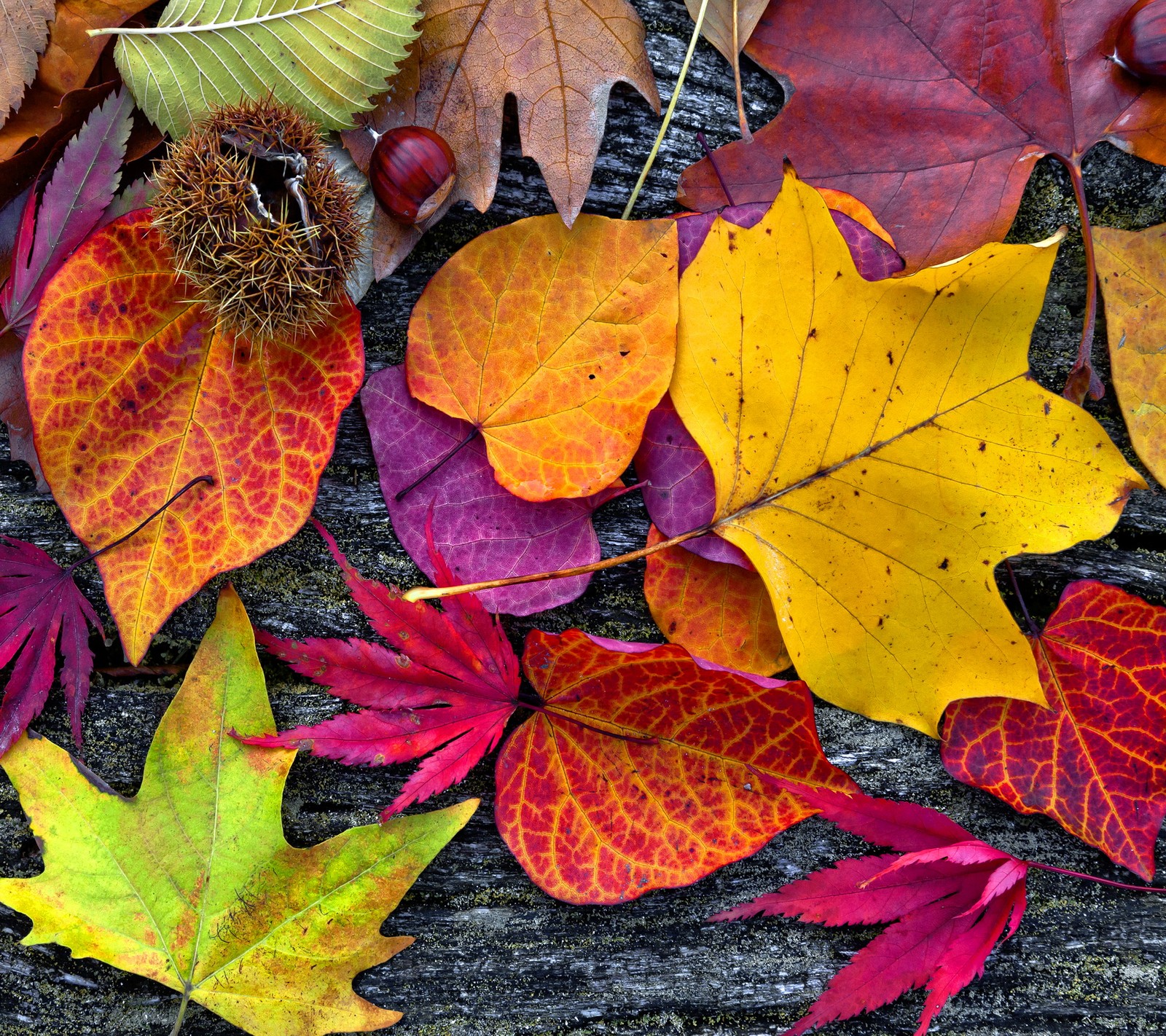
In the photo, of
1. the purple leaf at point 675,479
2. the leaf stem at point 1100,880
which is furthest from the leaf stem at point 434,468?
the leaf stem at point 1100,880

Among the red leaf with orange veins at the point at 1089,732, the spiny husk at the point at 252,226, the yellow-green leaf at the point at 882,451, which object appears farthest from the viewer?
the red leaf with orange veins at the point at 1089,732

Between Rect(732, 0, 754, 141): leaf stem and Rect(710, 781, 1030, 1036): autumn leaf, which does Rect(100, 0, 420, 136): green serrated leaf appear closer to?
Rect(732, 0, 754, 141): leaf stem

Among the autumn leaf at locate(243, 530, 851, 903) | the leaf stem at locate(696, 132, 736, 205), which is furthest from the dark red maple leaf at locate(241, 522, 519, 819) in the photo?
the leaf stem at locate(696, 132, 736, 205)

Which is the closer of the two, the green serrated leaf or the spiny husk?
the spiny husk

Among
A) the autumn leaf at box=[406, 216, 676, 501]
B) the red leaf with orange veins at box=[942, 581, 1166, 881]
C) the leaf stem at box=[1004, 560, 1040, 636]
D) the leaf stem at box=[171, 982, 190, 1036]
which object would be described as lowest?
the leaf stem at box=[171, 982, 190, 1036]

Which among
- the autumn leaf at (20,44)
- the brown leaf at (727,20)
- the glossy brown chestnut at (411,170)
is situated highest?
the autumn leaf at (20,44)

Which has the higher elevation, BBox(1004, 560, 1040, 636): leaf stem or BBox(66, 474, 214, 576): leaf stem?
BBox(66, 474, 214, 576): leaf stem

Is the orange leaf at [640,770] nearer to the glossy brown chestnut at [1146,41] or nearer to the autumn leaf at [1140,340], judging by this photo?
the autumn leaf at [1140,340]
